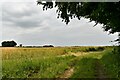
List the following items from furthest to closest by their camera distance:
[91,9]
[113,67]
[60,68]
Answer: [60,68], [113,67], [91,9]

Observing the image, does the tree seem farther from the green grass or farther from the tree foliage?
the green grass

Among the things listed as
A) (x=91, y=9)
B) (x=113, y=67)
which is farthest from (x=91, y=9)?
(x=113, y=67)

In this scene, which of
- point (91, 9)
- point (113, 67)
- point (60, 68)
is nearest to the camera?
point (91, 9)

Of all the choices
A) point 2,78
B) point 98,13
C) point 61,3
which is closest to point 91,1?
point 98,13

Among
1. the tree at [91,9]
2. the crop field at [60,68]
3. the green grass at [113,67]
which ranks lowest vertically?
the crop field at [60,68]

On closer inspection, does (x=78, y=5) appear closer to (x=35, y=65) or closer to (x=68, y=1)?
(x=68, y=1)

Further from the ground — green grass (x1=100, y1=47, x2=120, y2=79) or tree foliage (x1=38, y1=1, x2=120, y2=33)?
tree foliage (x1=38, y1=1, x2=120, y2=33)

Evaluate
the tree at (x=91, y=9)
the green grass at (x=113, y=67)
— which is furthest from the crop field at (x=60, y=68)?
the tree at (x=91, y=9)

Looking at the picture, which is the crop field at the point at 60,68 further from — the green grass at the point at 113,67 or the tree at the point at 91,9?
the tree at the point at 91,9

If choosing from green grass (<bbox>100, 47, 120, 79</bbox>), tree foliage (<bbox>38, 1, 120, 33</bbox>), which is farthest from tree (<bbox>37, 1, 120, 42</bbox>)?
green grass (<bbox>100, 47, 120, 79</bbox>)

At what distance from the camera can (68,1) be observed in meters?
21.0

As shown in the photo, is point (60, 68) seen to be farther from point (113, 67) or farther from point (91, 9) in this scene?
point (91, 9)

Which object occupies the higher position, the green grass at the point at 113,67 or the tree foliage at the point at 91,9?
the tree foliage at the point at 91,9

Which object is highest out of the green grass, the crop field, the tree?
the tree
